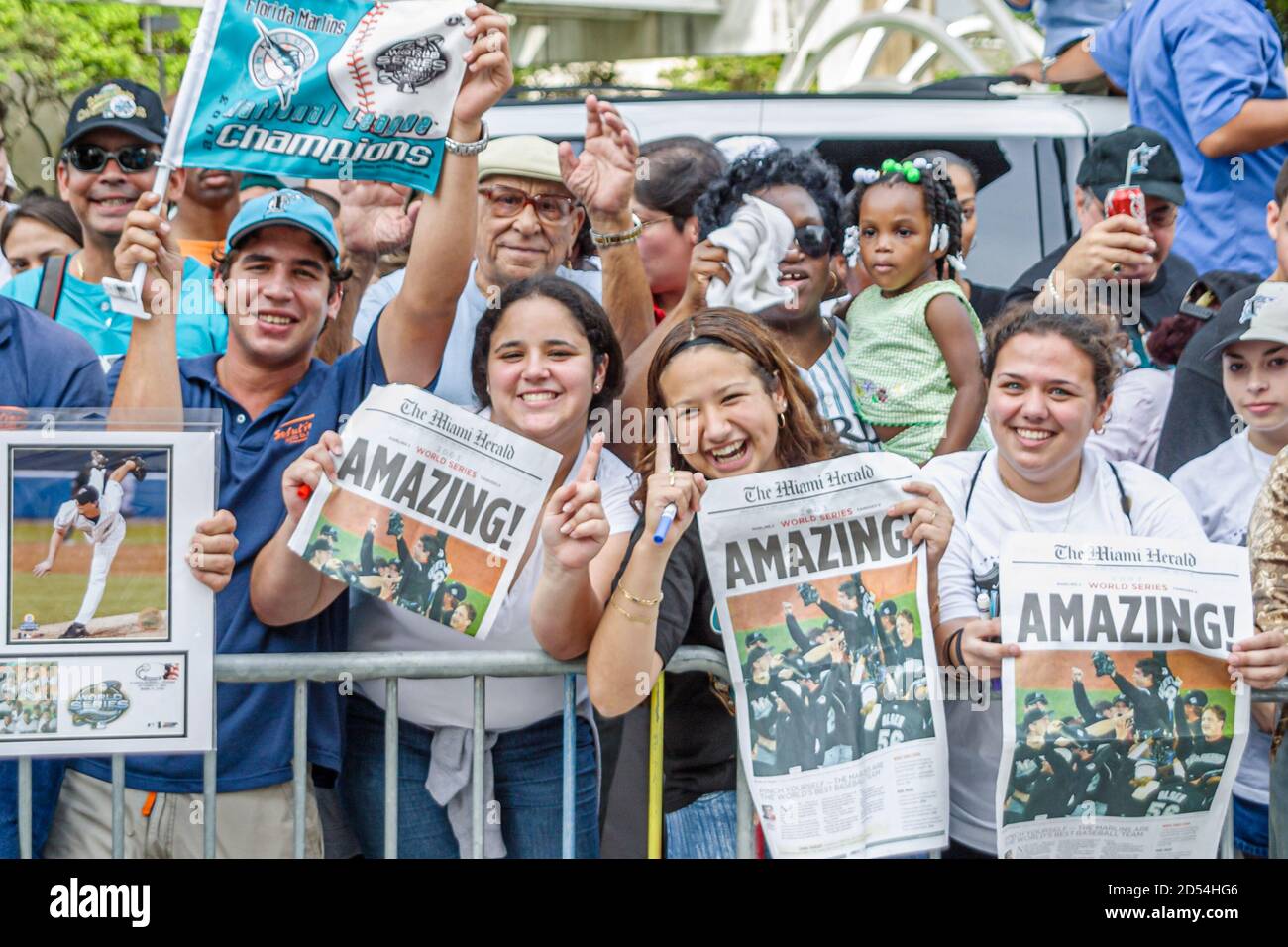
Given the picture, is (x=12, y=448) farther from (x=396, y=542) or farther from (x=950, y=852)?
(x=950, y=852)

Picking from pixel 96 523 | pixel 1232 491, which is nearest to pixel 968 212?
pixel 1232 491

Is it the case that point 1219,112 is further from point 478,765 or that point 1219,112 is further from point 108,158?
point 108,158

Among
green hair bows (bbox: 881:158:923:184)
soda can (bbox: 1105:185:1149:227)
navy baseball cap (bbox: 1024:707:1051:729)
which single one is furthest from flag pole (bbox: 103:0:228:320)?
soda can (bbox: 1105:185:1149:227)

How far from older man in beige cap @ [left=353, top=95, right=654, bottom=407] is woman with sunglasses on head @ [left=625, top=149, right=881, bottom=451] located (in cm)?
16

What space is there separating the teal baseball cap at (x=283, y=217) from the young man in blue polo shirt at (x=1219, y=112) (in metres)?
2.61

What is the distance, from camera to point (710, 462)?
3518 mm

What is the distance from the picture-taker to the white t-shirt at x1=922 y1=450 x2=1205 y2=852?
11.4 feet

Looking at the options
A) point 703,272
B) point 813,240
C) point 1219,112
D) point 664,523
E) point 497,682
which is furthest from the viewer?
point 1219,112

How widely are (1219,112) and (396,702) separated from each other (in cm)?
304

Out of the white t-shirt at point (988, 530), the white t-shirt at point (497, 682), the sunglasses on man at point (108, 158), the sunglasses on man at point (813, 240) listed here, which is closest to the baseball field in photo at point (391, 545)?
the white t-shirt at point (497, 682)

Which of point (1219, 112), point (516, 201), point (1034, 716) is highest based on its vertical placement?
point (1219, 112)

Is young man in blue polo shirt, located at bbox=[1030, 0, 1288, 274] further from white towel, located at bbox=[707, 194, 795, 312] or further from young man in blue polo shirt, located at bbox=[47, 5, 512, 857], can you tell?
young man in blue polo shirt, located at bbox=[47, 5, 512, 857]

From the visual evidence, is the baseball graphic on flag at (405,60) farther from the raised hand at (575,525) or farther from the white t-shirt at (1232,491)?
the white t-shirt at (1232,491)

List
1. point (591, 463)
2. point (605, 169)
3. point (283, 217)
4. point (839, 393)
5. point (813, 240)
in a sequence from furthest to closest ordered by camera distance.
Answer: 1. point (813, 240)
2. point (839, 393)
3. point (605, 169)
4. point (283, 217)
5. point (591, 463)
